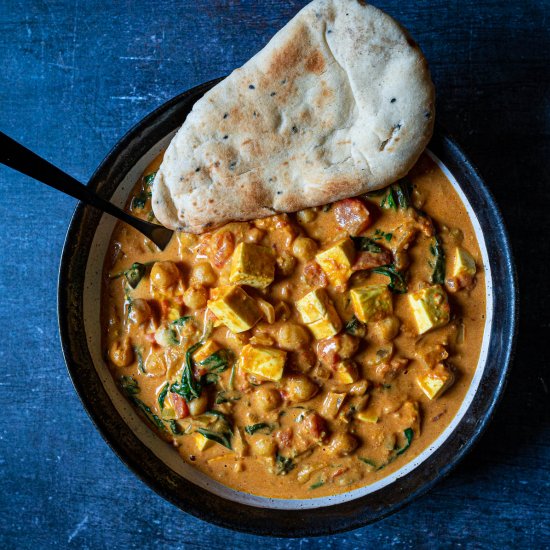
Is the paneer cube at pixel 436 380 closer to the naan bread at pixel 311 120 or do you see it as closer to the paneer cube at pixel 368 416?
the paneer cube at pixel 368 416

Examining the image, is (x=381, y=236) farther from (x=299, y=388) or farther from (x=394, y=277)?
(x=299, y=388)

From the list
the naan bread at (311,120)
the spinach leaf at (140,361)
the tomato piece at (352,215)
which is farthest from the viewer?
the spinach leaf at (140,361)

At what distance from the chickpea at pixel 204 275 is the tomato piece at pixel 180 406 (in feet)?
2.54

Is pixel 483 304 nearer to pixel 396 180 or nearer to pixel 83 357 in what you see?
pixel 396 180

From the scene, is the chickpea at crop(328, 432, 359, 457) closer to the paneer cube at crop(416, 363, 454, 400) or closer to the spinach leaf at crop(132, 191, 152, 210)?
the paneer cube at crop(416, 363, 454, 400)

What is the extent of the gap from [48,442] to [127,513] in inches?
33.1

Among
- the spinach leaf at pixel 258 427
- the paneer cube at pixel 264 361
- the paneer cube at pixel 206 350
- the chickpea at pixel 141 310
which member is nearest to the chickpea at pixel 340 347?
the paneer cube at pixel 264 361

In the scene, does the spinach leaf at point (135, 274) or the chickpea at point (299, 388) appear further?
the spinach leaf at point (135, 274)

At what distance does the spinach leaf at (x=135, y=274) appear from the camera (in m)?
3.80

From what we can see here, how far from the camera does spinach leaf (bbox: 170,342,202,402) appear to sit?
3.68 m

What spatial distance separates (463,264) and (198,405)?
1.94m

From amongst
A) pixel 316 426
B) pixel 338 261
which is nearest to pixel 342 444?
pixel 316 426

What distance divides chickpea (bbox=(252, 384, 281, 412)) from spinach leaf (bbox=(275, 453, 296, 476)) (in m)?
0.36

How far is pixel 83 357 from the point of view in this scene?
3807 millimetres
